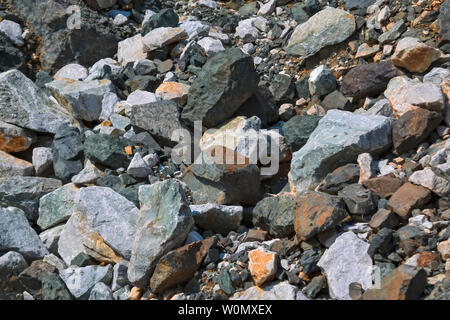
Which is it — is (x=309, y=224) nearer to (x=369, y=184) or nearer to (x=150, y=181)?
(x=369, y=184)

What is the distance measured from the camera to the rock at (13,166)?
5.12 meters

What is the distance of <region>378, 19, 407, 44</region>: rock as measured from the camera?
5.41 meters

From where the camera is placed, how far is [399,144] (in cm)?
438

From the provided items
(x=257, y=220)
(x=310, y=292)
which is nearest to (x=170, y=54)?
(x=257, y=220)

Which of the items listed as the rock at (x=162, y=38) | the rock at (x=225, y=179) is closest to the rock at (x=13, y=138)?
the rock at (x=162, y=38)

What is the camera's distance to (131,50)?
671 cm

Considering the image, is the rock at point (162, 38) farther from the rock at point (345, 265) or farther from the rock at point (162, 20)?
the rock at point (345, 265)

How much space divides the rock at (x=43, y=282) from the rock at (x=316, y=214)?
183cm

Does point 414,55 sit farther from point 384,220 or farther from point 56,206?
point 56,206

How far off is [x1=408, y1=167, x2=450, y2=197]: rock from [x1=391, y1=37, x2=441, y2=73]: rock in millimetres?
1527

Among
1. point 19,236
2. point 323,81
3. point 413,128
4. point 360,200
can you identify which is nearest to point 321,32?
point 323,81

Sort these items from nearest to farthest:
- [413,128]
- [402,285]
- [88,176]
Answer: [402,285] → [413,128] → [88,176]

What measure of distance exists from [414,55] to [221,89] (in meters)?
1.94

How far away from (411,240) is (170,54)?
4031 millimetres
